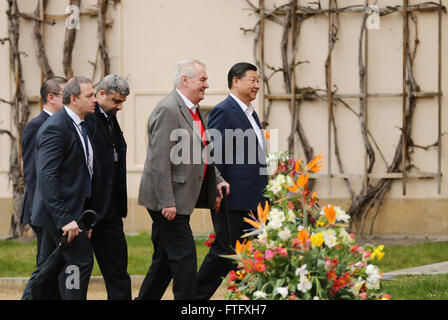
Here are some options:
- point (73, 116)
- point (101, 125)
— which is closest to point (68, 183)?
point (73, 116)

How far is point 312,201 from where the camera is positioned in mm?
4824

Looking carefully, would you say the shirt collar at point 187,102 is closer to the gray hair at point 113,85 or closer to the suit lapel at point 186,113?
the suit lapel at point 186,113

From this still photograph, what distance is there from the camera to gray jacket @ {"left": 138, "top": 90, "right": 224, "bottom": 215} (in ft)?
18.9

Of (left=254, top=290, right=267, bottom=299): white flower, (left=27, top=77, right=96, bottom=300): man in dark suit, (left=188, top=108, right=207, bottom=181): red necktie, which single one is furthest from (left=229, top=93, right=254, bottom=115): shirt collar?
(left=254, top=290, right=267, bottom=299): white flower

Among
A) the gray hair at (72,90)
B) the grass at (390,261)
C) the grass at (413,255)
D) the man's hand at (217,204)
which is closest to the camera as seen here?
the gray hair at (72,90)

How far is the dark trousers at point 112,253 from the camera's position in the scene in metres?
6.25

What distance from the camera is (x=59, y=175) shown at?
5551 mm

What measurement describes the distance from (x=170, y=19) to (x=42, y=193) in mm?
6407

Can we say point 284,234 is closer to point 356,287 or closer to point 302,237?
point 302,237

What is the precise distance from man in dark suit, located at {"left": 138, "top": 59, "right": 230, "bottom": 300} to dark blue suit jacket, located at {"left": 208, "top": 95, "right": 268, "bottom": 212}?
0.41m

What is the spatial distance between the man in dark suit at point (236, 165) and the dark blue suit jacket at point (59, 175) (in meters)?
1.19

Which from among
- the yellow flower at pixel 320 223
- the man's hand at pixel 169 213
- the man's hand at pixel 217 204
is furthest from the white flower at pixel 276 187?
the man's hand at pixel 217 204

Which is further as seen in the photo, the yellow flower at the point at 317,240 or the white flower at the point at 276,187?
the white flower at the point at 276,187

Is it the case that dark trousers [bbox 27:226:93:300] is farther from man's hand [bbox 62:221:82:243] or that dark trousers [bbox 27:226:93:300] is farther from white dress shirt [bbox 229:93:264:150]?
white dress shirt [bbox 229:93:264:150]
